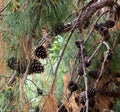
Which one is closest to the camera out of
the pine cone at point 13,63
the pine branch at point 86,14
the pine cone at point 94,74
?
the pine cone at point 13,63

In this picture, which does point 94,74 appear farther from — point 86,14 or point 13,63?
point 13,63

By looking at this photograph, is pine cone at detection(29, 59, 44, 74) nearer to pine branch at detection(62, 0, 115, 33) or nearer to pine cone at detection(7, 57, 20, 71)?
pine cone at detection(7, 57, 20, 71)

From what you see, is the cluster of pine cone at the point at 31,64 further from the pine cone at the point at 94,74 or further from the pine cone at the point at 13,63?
the pine cone at the point at 94,74

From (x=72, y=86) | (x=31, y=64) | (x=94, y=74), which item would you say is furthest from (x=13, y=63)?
(x=94, y=74)

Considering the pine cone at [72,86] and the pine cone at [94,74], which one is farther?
the pine cone at [94,74]

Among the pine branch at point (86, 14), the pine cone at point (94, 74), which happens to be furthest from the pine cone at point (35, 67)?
the pine cone at point (94, 74)

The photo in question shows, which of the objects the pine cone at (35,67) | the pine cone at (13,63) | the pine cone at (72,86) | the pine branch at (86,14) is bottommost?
the pine cone at (72,86)

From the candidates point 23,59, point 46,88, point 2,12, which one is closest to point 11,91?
point 23,59

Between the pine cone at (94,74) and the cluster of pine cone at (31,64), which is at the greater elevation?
the cluster of pine cone at (31,64)

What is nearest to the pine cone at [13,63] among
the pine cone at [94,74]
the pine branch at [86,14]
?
the pine branch at [86,14]

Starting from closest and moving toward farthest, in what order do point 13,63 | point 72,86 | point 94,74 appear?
1. point 13,63
2. point 72,86
3. point 94,74

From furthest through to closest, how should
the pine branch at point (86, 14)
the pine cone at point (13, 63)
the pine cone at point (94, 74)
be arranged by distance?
1. the pine cone at point (94, 74)
2. the pine branch at point (86, 14)
3. the pine cone at point (13, 63)

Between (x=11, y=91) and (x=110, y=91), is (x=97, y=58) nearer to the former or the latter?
Answer: (x=110, y=91)

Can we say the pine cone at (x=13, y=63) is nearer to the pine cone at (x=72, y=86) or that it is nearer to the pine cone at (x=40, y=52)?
the pine cone at (x=40, y=52)
